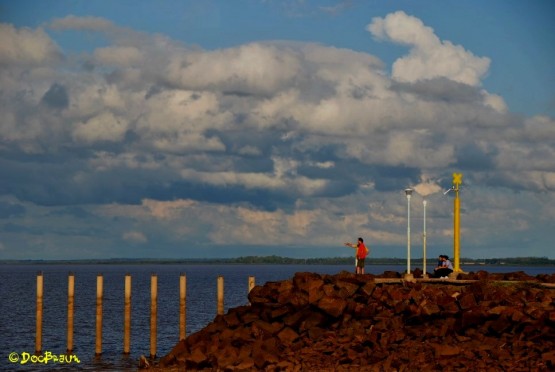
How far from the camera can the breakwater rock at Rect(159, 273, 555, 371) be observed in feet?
118

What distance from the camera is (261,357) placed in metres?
36.2

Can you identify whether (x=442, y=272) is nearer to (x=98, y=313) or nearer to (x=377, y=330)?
(x=377, y=330)

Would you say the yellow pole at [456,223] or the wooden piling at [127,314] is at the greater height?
the yellow pole at [456,223]

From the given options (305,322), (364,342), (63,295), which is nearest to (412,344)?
(364,342)

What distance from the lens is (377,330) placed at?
3816 cm

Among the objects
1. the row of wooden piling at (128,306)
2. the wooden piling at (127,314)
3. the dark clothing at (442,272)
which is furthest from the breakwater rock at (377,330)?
the wooden piling at (127,314)

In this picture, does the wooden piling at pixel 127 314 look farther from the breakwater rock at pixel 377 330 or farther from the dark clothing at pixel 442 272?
the dark clothing at pixel 442 272

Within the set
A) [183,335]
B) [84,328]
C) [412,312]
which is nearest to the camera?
[412,312]

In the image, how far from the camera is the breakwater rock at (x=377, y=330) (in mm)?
35938

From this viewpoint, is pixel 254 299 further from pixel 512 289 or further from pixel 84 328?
pixel 84 328

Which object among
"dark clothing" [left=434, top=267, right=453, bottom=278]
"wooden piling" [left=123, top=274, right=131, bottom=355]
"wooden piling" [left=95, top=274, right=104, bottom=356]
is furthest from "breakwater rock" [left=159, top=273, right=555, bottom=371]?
"wooden piling" [left=95, top=274, right=104, bottom=356]

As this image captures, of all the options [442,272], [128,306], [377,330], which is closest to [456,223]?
[442,272]

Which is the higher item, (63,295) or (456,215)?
(456,215)

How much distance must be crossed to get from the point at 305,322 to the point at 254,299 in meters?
3.29
